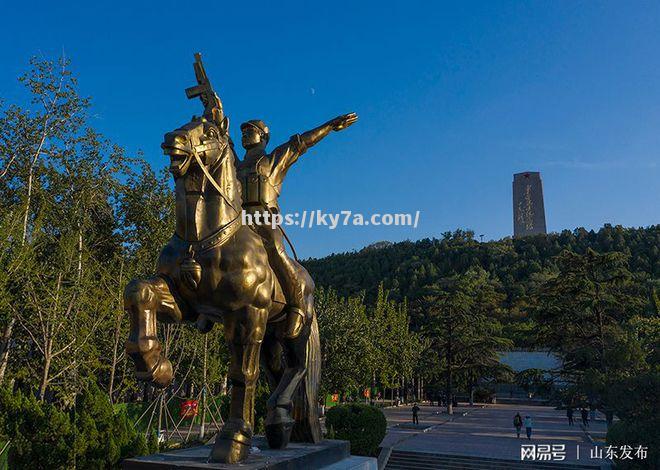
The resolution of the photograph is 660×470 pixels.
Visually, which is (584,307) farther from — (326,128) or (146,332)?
(146,332)

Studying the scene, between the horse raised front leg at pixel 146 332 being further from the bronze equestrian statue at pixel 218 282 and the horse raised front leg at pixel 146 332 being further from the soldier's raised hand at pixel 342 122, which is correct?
the soldier's raised hand at pixel 342 122

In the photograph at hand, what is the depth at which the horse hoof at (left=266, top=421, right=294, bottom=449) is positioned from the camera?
4816mm

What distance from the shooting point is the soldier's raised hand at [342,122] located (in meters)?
5.70

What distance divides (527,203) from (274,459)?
421 feet

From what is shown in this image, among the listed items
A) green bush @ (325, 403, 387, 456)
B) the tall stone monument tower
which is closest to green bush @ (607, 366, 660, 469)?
green bush @ (325, 403, 387, 456)

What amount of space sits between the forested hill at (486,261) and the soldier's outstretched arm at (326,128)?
214ft

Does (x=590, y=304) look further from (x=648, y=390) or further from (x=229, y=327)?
(x=229, y=327)

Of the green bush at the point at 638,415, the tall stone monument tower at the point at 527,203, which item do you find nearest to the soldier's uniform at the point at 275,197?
the green bush at the point at 638,415

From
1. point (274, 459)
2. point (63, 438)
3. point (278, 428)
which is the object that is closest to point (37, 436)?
point (63, 438)

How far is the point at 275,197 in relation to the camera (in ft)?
17.3

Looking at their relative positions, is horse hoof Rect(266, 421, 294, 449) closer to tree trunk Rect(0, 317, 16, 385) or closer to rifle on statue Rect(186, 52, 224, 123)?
rifle on statue Rect(186, 52, 224, 123)

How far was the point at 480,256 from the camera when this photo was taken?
280ft

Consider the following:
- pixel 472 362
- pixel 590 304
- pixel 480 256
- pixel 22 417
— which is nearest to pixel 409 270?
pixel 480 256

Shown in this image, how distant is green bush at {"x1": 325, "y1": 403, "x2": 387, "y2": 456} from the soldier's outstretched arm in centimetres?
1056
